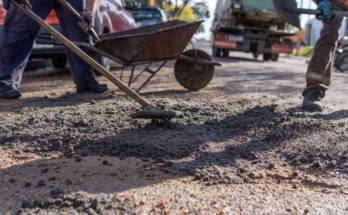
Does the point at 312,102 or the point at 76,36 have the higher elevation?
the point at 76,36

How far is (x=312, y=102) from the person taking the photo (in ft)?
17.9

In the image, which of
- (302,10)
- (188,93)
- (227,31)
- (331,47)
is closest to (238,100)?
(188,93)

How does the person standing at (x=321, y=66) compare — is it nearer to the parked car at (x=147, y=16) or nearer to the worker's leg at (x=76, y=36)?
the worker's leg at (x=76, y=36)

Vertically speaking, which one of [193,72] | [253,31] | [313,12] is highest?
[313,12]

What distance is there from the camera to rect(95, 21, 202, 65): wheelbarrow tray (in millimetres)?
5941

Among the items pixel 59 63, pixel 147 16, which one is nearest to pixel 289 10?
pixel 59 63

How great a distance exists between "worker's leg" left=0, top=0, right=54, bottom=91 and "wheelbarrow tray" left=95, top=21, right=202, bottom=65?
803 mm

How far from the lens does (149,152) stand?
3662mm

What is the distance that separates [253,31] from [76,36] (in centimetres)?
1400

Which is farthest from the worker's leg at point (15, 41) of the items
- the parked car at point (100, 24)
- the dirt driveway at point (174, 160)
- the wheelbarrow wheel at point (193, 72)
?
the wheelbarrow wheel at point (193, 72)

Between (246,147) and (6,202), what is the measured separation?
→ 5.84 ft

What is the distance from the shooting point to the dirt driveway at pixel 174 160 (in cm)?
281

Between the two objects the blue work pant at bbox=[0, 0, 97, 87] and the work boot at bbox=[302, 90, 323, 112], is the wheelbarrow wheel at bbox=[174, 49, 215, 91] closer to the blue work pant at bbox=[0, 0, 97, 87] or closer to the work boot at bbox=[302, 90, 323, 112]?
the blue work pant at bbox=[0, 0, 97, 87]

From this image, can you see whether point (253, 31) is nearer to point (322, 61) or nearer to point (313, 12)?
point (322, 61)
